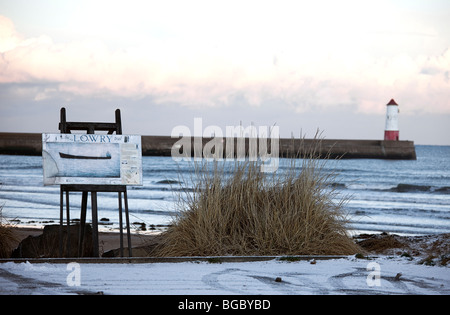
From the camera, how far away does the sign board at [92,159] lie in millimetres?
5918

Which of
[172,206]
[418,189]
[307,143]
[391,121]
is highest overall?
[391,121]

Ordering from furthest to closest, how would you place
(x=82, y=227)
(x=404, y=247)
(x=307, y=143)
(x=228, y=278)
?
(x=307, y=143)
(x=404, y=247)
(x=82, y=227)
(x=228, y=278)

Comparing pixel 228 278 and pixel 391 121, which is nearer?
pixel 228 278

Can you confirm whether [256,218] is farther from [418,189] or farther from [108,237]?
[418,189]

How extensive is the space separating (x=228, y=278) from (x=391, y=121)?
165 feet

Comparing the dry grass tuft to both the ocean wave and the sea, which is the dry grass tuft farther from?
the ocean wave

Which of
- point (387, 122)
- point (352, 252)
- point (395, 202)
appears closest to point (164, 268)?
point (352, 252)

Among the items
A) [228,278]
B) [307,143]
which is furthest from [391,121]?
[228,278]

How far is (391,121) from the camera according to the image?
53.1m

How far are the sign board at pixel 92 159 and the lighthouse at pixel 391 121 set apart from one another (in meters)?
48.3

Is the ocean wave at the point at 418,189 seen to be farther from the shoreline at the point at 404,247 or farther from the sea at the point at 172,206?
the shoreline at the point at 404,247

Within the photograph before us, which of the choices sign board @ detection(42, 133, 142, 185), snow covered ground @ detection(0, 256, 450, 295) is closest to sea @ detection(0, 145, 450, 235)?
sign board @ detection(42, 133, 142, 185)
